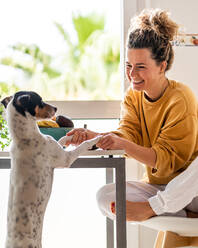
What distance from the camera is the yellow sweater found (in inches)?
64.3

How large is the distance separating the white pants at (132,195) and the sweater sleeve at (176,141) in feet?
0.35

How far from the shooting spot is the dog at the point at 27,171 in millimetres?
924

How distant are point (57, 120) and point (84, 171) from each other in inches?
41.1

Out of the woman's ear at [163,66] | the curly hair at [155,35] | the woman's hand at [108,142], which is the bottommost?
the woman's hand at [108,142]

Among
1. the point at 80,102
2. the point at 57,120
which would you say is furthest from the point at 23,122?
the point at 80,102

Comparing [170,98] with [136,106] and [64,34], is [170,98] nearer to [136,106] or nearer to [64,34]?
[136,106]

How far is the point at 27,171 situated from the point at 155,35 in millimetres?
993

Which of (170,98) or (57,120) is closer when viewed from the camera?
(57,120)

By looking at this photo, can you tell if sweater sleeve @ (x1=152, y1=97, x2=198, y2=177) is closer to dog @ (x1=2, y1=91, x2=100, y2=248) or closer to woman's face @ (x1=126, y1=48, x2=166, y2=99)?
woman's face @ (x1=126, y1=48, x2=166, y2=99)

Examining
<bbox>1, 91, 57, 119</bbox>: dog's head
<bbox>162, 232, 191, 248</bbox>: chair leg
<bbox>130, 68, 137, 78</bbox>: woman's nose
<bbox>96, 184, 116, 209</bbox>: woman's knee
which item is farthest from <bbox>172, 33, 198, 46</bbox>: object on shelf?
<bbox>1, 91, 57, 119</bbox>: dog's head

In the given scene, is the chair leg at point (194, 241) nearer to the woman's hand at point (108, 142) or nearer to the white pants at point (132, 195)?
the white pants at point (132, 195)

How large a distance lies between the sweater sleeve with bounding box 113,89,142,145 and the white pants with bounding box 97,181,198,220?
0.65ft

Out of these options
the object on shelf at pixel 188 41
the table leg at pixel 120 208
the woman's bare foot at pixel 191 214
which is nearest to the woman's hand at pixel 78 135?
the table leg at pixel 120 208

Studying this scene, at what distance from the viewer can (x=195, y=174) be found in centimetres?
140
